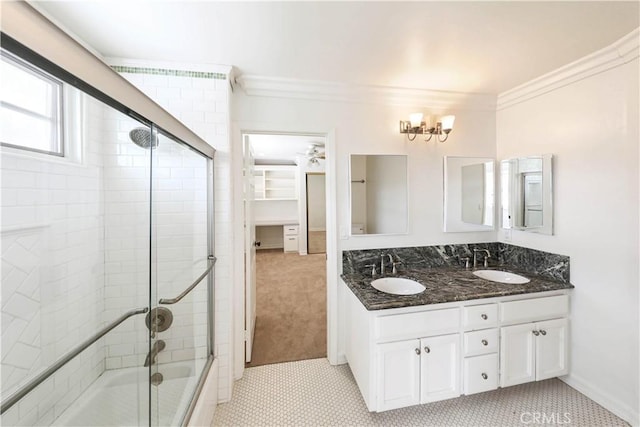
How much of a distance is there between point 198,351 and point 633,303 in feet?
9.49

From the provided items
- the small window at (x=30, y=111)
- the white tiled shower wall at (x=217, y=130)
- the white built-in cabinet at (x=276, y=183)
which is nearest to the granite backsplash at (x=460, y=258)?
the white tiled shower wall at (x=217, y=130)

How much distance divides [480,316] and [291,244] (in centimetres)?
486

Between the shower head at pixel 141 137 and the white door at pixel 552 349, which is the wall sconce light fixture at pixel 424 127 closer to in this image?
the white door at pixel 552 349

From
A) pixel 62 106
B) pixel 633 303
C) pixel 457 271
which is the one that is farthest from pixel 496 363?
pixel 62 106

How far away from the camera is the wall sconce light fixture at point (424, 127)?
2093 millimetres

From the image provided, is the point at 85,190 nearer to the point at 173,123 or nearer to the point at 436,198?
the point at 173,123

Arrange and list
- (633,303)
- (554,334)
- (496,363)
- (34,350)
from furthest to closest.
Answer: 1. (554,334)
2. (496,363)
3. (633,303)
4. (34,350)

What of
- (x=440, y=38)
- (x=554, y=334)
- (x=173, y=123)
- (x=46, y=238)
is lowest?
(x=554, y=334)

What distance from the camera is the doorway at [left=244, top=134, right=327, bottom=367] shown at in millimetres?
2352

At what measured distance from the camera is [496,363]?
1.67 metres

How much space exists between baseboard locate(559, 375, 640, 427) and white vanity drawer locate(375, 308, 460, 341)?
1109 millimetres

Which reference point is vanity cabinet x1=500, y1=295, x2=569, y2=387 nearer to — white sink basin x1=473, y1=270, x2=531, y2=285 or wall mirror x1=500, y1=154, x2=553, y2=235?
white sink basin x1=473, y1=270, x2=531, y2=285

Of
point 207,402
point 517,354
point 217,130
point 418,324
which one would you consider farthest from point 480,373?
point 217,130

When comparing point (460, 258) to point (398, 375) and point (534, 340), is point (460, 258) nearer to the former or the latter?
point (534, 340)
